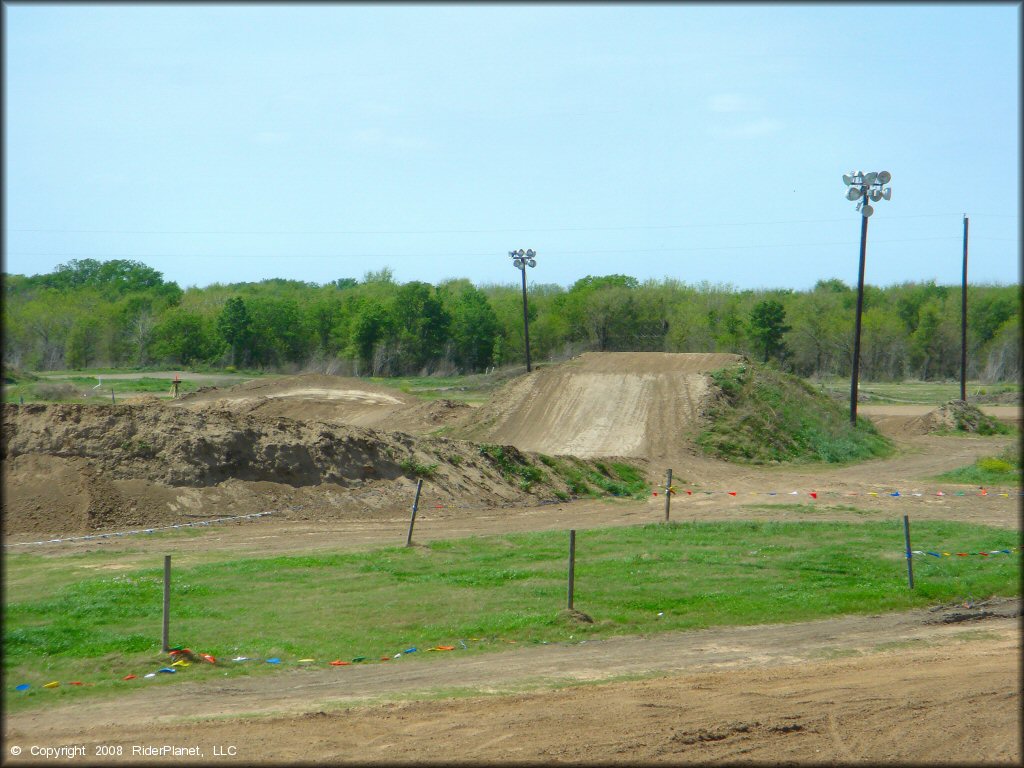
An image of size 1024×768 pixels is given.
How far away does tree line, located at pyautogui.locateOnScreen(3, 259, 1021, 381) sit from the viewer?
67.9 metres

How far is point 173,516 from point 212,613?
30.7 feet

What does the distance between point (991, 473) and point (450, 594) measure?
896 inches

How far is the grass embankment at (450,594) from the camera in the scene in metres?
11.6

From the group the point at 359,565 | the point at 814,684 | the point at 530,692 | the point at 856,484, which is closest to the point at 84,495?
the point at 359,565

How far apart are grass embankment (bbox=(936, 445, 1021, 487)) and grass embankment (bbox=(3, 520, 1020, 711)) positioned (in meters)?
10.7

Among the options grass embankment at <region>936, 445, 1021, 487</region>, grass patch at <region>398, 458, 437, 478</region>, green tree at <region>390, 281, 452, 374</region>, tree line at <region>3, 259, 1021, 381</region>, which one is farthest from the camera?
green tree at <region>390, 281, 452, 374</region>

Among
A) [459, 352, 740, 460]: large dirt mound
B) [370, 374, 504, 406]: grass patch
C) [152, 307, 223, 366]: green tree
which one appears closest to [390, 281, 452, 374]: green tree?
[370, 374, 504, 406]: grass patch

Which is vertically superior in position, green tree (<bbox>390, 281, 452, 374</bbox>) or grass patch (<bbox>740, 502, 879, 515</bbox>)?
green tree (<bbox>390, 281, 452, 374</bbox>)

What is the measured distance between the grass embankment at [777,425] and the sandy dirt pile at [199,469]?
11.6m

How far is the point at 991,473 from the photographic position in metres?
30.4

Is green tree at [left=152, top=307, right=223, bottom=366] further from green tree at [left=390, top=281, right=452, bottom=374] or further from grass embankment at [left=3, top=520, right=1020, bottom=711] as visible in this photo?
grass embankment at [left=3, top=520, right=1020, bottom=711]

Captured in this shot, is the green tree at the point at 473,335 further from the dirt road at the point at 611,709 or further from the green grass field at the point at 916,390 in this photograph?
the dirt road at the point at 611,709

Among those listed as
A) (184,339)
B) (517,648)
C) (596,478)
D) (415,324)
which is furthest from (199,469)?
(415,324)

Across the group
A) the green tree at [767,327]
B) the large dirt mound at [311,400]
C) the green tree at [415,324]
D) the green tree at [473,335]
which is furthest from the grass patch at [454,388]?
the green tree at [767,327]
